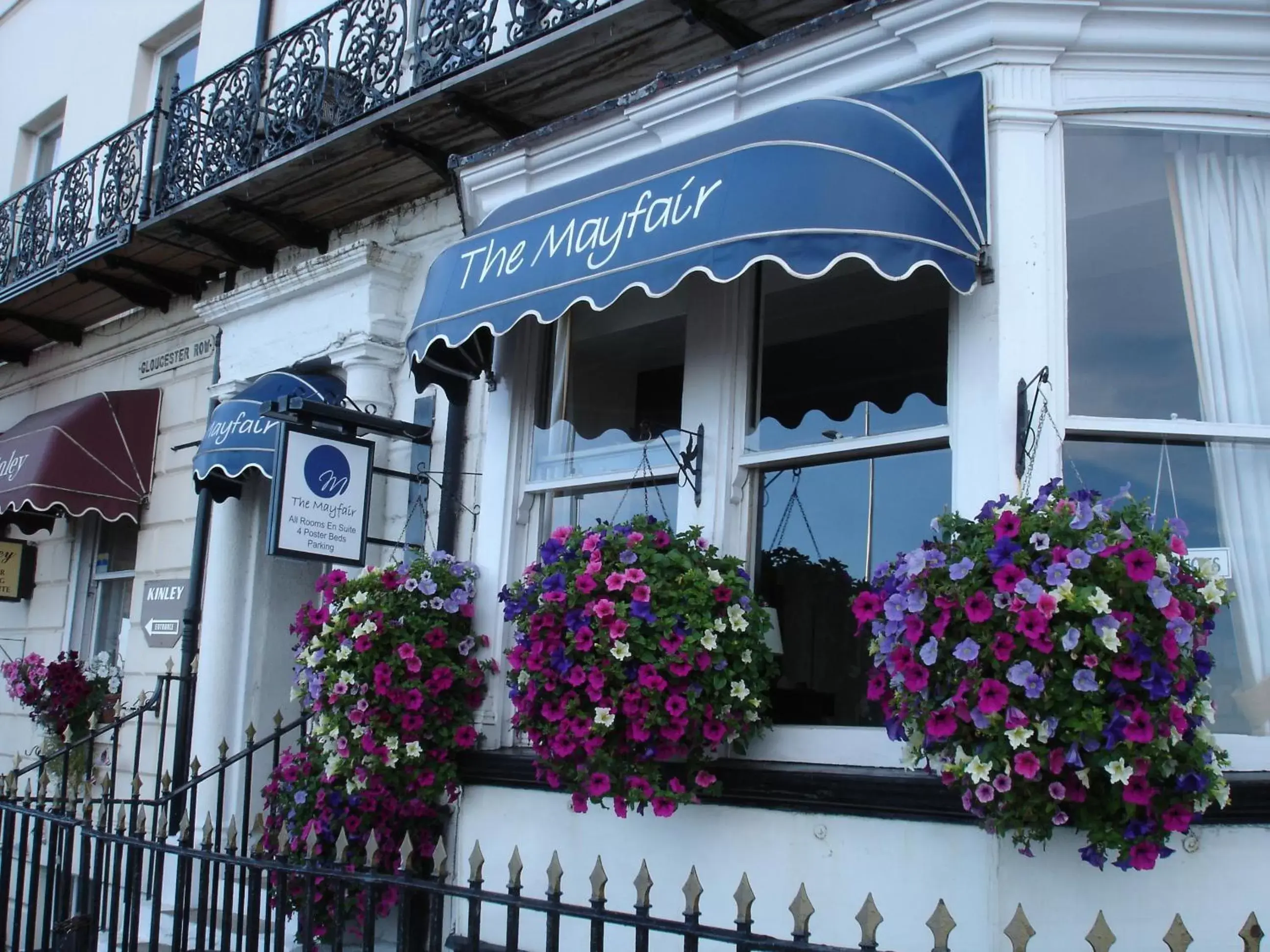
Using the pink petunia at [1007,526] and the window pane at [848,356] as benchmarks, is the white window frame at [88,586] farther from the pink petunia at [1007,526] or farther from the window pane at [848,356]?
the pink petunia at [1007,526]

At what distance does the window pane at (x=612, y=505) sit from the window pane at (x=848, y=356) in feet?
1.70

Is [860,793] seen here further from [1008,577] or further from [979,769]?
[1008,577]

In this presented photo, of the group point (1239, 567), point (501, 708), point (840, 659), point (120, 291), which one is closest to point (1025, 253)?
point (1239, 567)

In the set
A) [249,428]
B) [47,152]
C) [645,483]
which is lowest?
[645,483]

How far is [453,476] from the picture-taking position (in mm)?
6375

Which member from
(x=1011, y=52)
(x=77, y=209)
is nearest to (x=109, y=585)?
(x=77, y=209)

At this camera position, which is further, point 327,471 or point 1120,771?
point 327,471

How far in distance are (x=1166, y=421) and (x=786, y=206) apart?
4.75 feet

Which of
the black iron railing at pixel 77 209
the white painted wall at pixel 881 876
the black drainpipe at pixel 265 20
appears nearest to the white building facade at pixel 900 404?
the white painted wall at pixel 881 876

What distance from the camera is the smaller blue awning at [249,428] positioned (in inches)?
274

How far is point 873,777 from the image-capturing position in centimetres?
396

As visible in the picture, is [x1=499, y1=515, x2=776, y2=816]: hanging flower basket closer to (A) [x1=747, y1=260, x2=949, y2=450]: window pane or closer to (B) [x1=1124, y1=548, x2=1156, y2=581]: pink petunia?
(A) [x1=747, y1=260, x2=949, y2=450]: window pane

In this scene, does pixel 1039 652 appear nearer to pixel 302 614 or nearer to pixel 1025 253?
pixel 1025 253

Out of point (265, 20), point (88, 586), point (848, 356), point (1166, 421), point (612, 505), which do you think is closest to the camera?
point (1166, 421)
